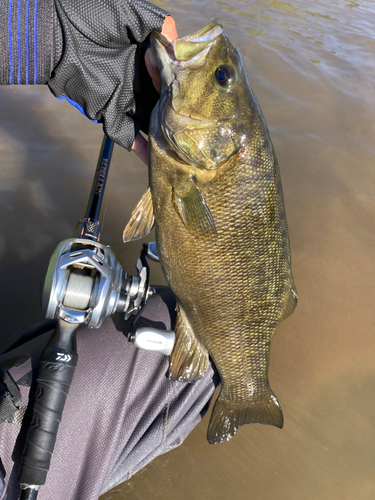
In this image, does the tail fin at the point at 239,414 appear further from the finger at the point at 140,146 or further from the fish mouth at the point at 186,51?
the fish mouth at the point at 186,51

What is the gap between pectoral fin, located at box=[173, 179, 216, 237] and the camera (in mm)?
1516

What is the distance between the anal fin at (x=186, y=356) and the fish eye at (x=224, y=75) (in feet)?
3.70

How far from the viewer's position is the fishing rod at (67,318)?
48.4 inches

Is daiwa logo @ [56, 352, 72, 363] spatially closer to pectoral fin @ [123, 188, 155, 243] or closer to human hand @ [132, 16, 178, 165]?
pectoral fin @ [123, 188, 155, 243]

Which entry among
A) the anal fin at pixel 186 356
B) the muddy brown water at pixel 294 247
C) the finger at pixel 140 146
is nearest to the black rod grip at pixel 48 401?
the anal fin at pixel 186 356

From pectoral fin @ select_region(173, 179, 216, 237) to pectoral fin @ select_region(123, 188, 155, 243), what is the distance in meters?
0.18

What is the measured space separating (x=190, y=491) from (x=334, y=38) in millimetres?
7211

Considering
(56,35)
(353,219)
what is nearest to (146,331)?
(56,35)

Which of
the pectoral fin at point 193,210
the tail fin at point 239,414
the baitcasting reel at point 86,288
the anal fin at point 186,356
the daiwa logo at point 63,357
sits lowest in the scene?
the tail fin at point 239,414

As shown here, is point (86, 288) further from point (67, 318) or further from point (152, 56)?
point (152, 56)

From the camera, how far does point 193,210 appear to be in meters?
1.53

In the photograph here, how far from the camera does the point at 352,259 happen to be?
2959 mm

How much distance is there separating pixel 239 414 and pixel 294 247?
1.66 metres

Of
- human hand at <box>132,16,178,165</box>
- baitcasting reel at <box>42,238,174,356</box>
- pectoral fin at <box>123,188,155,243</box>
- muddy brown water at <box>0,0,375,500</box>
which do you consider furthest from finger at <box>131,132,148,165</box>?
muddy brown water at <box>0,0,375,500</box>
